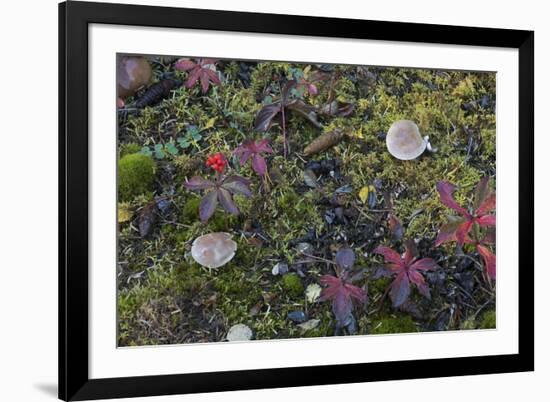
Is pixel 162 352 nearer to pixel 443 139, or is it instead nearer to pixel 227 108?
pixel 227 108

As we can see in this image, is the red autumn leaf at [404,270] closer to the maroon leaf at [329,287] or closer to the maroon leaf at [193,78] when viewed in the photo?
the maroon leaf at [329,287]

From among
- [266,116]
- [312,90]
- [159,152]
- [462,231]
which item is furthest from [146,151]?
[462,231]

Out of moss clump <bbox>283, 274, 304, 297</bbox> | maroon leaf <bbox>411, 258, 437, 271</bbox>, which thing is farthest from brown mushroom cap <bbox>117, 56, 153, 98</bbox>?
maroon leaf <bbox>411, 258, 437, 271</bbox>

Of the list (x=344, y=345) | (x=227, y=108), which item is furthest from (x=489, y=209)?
(x=227, y=108)

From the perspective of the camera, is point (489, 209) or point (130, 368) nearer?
point (130, 368)

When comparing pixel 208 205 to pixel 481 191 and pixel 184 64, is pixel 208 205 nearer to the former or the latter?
pixel 184 64

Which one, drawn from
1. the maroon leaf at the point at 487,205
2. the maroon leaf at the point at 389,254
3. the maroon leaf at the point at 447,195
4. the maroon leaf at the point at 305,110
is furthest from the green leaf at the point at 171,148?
the maroon leaf at the point at 487,205

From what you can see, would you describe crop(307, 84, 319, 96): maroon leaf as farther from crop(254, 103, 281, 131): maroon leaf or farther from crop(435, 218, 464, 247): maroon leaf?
crop(435, 218, 464, 247): maroon leaf
